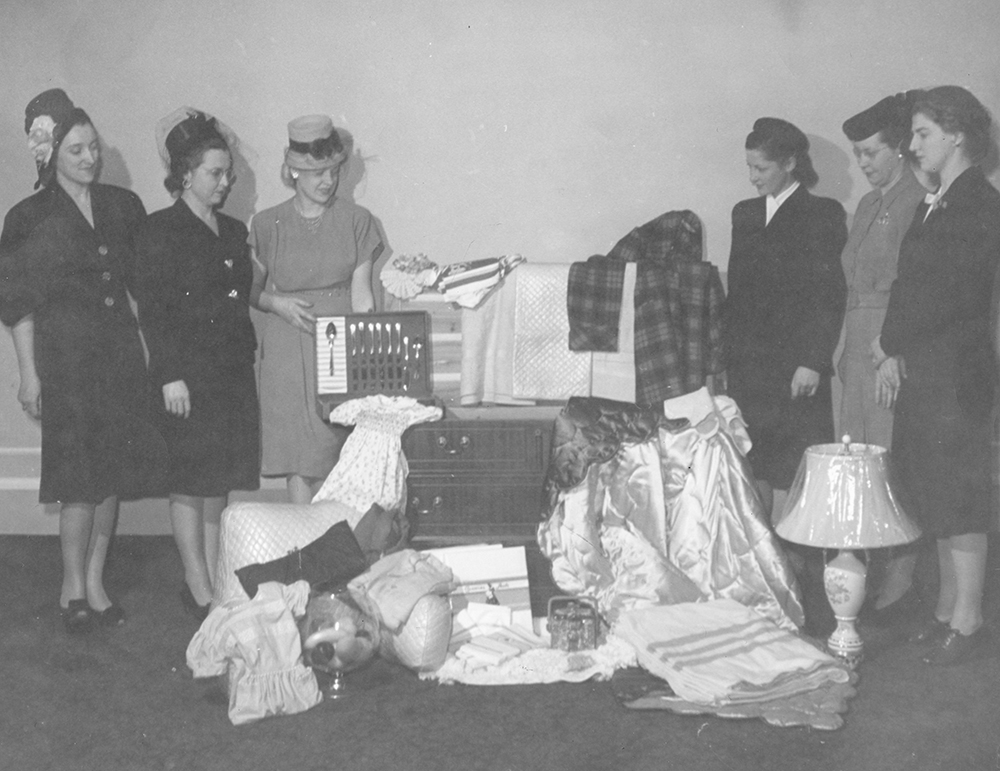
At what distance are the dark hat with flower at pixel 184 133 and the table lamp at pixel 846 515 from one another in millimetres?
2308

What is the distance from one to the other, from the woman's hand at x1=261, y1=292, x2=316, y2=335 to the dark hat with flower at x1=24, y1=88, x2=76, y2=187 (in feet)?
2.92

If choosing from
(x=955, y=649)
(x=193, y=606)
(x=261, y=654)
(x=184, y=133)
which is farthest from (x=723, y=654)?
(x=184, y=133)

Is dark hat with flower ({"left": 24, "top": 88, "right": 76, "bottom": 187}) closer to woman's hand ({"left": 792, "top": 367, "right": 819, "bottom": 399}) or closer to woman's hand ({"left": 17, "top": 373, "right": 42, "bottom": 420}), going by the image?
woman's hand ({"left": 17, "top": 373, "right": 42, "bottom": 420})

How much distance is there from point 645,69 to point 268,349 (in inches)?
71.9

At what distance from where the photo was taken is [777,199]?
3.96m

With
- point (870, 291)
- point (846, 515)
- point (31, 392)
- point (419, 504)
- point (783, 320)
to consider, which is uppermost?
point (870, 291)

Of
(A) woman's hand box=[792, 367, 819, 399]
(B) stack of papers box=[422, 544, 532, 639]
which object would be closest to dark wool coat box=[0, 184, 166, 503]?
(B) stack of papers box=[422, 544, 532, 639]

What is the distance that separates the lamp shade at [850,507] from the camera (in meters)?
2.94

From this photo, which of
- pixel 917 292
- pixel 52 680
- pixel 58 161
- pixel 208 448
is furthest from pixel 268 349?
pixel 917 292

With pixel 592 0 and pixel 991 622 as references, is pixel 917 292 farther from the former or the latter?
pixel 592 0

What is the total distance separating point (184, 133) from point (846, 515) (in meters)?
2.55

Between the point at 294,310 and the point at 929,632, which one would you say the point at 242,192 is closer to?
the point at 294,310

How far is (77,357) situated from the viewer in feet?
12.2

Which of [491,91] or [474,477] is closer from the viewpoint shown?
[474,477]
